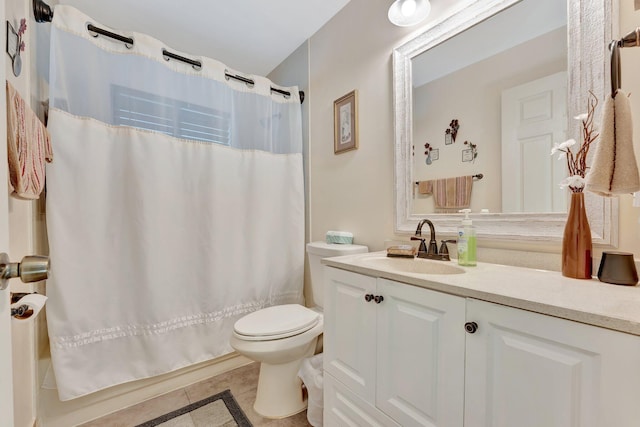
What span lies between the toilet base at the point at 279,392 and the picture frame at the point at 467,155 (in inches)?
47.8

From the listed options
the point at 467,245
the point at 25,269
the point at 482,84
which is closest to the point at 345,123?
the point at 482,84

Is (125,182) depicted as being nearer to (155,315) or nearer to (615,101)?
(155,315)

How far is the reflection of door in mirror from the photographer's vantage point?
95 centimetres

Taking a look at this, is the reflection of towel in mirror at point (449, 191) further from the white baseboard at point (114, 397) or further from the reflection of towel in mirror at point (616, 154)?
the white baseboard at point (114, 397)

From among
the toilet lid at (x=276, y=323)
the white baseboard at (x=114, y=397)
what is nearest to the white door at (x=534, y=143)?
the toilet lid at (x=276, y=323)

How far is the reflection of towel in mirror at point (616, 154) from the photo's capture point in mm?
675

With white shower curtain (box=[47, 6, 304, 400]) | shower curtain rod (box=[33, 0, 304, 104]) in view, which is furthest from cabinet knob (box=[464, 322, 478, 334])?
shower curtain rod (box=[33, 0, 304, 104])

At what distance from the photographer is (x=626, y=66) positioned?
0.79 metres

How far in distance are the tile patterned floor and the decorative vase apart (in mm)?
1355

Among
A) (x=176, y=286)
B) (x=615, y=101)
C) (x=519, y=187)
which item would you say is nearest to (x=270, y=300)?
(x=176, y=286)

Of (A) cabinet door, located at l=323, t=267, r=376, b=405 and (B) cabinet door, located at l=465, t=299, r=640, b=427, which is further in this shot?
(A) cabinet door, located at l=323, t=267, r=376, b=405

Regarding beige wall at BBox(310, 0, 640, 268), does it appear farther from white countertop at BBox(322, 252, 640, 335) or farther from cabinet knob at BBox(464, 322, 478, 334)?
cabinet knob at BBox(464, 322, 478, 334)

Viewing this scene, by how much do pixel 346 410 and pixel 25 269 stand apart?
1.09 meters

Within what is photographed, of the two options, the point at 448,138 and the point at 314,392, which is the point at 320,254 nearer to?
the point at 314,392
